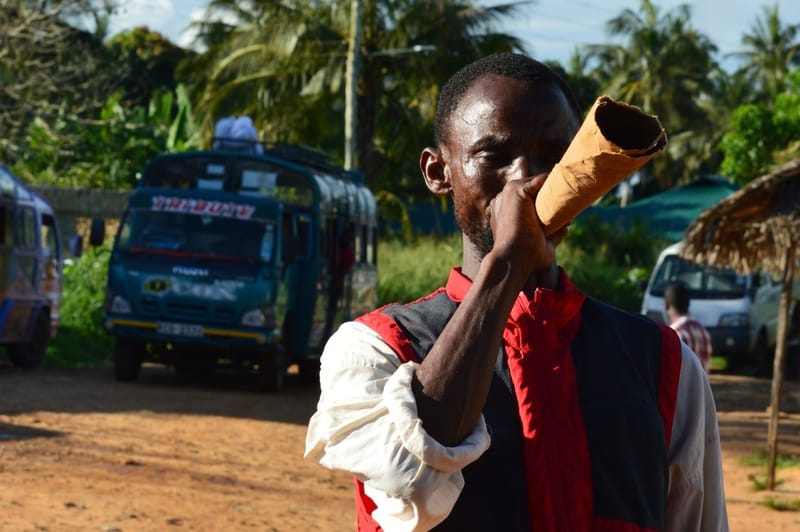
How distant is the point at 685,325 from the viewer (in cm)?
1077

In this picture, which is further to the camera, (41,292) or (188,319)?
(41,292)

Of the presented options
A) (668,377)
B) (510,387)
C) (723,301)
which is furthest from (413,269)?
(510,387)

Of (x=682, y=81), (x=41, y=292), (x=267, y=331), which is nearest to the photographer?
(x=267, y=331)

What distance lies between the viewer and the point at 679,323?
10.7 metres

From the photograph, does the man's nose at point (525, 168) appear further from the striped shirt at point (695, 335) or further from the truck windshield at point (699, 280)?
the truck windshield at point (699, 280)

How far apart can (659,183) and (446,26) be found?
27.5m

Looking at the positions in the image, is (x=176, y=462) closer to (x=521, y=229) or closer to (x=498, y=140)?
(x=498, y=140)

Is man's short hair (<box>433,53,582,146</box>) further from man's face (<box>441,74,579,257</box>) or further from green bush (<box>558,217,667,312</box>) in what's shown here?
green bush (<box>558,217,667,312</box>)

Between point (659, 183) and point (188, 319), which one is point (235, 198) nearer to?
point (188, 319)

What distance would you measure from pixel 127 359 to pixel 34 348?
2235 mm

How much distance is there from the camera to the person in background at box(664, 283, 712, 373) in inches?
419

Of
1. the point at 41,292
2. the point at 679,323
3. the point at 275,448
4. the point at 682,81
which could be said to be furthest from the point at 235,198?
the point at 682,81

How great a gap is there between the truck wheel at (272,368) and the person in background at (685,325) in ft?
17.9

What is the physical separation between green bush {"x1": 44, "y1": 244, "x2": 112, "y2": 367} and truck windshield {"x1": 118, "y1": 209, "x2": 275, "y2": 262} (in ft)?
12.4
